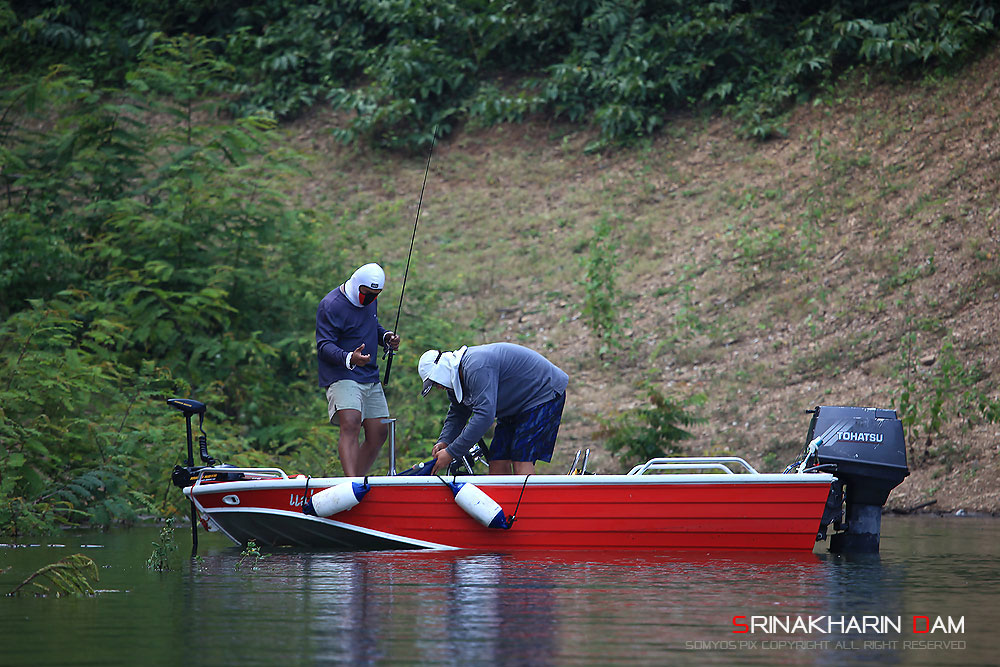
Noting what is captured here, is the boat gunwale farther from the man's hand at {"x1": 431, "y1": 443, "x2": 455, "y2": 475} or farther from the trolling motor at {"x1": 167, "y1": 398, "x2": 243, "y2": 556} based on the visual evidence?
the trolling motor at {"x1": 167, "y1": 398, "x2": 243, "y2": 556}

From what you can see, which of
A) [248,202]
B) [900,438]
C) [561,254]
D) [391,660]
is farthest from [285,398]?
[391,660]

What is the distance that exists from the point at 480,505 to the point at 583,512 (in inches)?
29.9

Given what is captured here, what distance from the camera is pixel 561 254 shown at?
61.3 feet

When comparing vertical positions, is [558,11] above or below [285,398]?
above

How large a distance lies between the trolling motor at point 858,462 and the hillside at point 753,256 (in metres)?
4.10

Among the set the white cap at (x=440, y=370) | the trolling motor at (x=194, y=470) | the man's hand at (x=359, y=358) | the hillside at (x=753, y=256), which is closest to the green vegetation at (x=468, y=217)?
the hillside at (x=753, y=256)

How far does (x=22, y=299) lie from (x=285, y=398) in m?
3.75

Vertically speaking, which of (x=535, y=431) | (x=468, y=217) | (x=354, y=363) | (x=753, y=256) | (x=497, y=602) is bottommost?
(x=468, y=217)

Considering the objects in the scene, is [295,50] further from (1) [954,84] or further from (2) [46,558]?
(2) [46,558]

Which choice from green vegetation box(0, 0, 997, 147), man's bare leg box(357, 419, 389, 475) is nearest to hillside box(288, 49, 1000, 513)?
green vegetation box(0, 0, 997, 147)

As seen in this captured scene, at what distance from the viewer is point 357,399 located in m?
9.27

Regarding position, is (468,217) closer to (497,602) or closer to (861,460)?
(861,460)

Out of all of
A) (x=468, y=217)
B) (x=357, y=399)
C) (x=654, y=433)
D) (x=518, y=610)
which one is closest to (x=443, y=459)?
(x=357, y=399)

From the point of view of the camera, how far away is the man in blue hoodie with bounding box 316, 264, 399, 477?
923 cm
